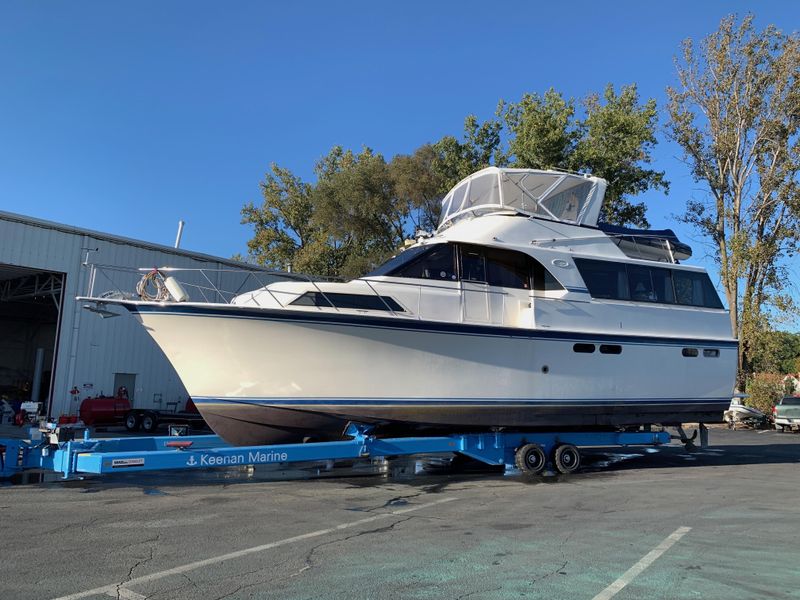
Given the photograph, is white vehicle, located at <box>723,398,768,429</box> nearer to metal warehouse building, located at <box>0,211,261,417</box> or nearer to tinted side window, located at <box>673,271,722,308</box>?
tinted side window, located at <box>673,271,722,308</box>

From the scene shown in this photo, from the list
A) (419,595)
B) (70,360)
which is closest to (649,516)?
(419,595)

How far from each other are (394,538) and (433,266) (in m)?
4.57

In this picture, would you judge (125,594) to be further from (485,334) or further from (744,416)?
(744,416)

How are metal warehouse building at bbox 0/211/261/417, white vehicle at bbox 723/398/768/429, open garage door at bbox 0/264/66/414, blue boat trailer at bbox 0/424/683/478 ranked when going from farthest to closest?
open garage door at bbox 0/264/66/414, white vehicle at bbox 723/398/768/429, metal warehouse building at bbox 0/211/261/417, blue boat trailer at bbox 0/424/683/478

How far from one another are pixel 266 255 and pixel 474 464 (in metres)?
26.8

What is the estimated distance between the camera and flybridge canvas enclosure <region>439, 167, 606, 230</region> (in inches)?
420

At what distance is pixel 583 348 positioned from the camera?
9.63 metres

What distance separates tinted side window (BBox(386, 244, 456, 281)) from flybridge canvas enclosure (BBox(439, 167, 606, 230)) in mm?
1838

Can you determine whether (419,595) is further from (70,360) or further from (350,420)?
(70,360)

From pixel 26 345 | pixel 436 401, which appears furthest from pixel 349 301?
pixel 26 345

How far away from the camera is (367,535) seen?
5539mm

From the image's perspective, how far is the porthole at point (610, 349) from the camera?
979cm

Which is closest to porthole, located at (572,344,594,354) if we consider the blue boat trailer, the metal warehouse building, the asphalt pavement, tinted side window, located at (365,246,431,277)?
the blue boat trailer

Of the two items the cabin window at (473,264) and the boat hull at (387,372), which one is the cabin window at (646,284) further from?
the cabin window at (473,264)
